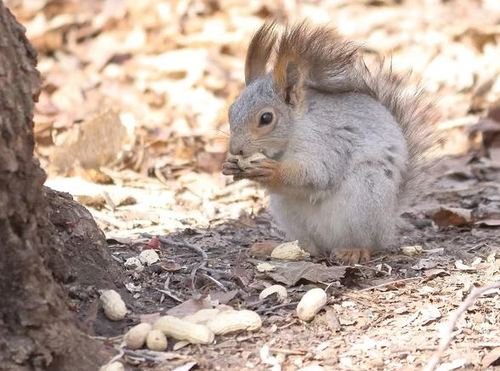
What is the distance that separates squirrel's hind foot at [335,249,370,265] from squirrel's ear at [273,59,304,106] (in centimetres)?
57

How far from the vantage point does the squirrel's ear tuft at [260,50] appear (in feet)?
11.9

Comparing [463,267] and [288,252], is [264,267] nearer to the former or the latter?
[288,252]

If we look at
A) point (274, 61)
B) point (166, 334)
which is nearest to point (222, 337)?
point (166, 334)

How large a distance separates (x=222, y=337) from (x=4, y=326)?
587 mm

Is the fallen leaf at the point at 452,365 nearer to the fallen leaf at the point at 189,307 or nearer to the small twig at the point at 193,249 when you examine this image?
the fallen leaf at the point at 189,307

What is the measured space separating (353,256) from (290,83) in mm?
675

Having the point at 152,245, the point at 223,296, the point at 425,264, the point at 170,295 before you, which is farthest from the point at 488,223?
the point at 170,295

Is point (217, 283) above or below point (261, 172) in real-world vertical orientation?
below

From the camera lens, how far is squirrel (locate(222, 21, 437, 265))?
135 inches

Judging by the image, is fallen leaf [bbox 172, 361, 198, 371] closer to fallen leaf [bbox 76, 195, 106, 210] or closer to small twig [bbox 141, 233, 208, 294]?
small twig [bbox 141, 233, 208, 294]

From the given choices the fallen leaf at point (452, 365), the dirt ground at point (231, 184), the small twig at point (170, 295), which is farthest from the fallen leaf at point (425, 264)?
the small twig at point (170, 295)

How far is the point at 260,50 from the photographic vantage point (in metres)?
3.68

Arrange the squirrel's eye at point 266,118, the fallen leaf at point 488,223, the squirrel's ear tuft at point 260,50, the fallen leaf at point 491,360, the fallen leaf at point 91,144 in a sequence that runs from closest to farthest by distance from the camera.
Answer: the fallen leaf at point 491,360, the squirrel's eye at point 266,118, the squirrel's ear tuft at point 260,50, the fallen leaf at point 488,223, the fallen leaf at point 91,144

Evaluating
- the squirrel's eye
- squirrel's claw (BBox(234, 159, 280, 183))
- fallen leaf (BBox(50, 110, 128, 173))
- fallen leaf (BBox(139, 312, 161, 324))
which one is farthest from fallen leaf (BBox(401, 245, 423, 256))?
fallen leaf (BBox(50, 110, 128, 173))
